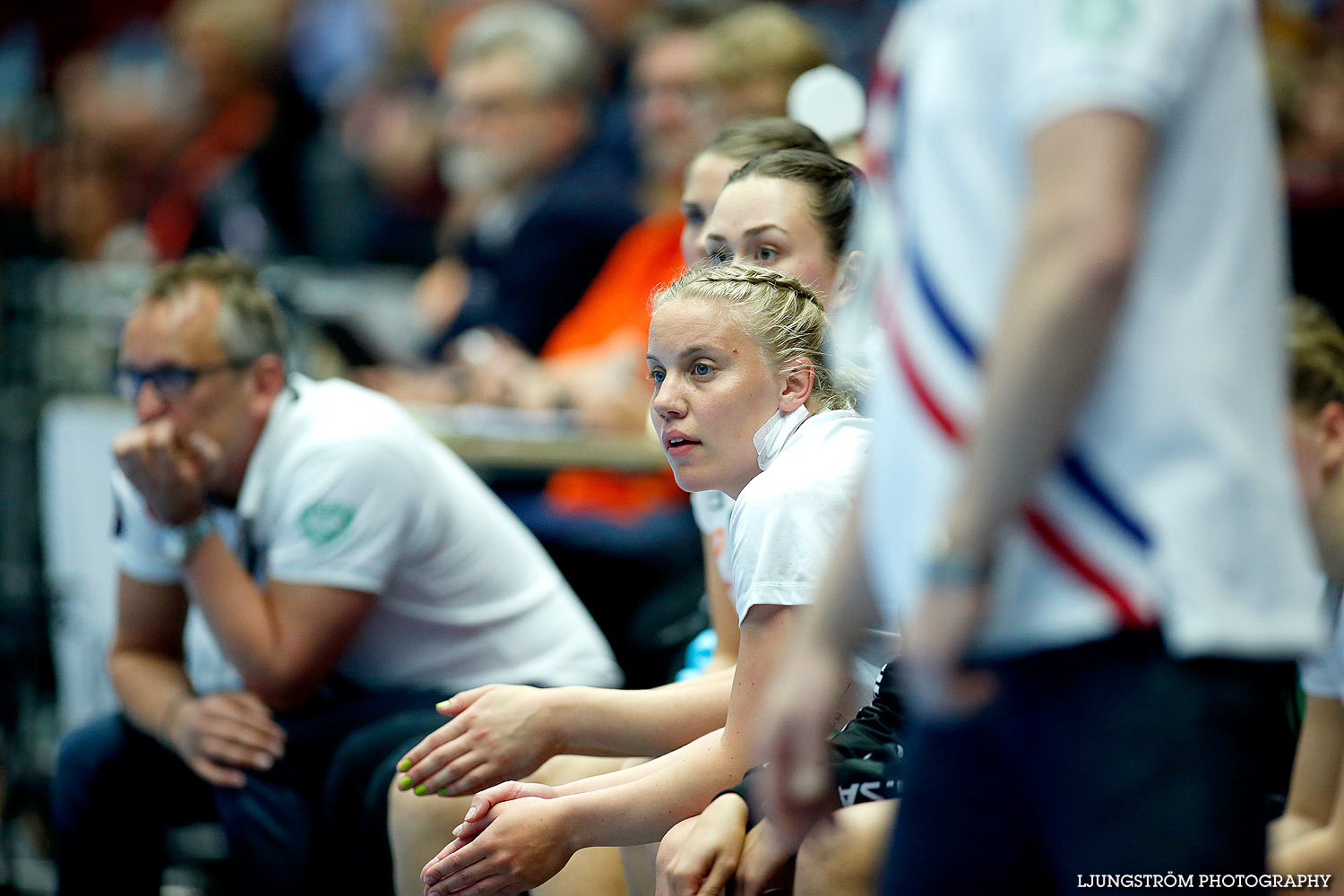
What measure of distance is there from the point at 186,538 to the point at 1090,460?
1.88 m

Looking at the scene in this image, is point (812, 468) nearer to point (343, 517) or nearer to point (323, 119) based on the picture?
point (343, 517)

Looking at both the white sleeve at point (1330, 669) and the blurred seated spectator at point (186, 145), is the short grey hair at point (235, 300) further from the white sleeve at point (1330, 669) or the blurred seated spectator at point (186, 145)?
the blurred seated spectator at point (186, 145)

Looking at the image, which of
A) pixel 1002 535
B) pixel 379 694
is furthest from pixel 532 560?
pixel 1002 535

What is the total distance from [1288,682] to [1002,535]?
1.49 meters

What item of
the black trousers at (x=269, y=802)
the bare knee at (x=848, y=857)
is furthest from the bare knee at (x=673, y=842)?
the black trousers at (x=269, y=802)

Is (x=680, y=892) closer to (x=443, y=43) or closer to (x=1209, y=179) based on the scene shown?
(x=1209, y=179)

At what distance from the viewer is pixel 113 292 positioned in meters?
4.73

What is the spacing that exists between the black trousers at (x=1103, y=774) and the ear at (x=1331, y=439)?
3.56 feet

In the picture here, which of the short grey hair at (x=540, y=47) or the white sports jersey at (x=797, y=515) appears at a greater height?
the short grey hair at (x=540, y=47)

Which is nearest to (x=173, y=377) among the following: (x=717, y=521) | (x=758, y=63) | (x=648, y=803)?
(x=717, y=521)

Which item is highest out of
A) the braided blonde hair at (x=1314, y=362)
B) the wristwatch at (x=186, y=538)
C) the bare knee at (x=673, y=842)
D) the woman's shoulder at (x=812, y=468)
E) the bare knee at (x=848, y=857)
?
the braided blonde hair at (x=1314, y=362)

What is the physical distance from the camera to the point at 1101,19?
1052 millimetres

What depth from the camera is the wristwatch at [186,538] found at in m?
2.56

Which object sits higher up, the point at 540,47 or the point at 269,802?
the point at 540,47
